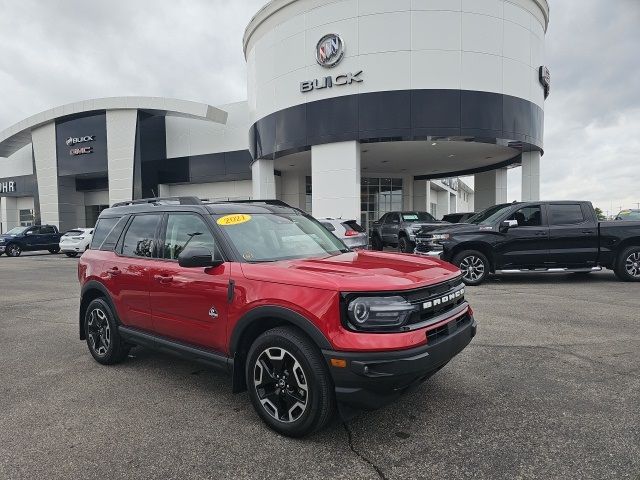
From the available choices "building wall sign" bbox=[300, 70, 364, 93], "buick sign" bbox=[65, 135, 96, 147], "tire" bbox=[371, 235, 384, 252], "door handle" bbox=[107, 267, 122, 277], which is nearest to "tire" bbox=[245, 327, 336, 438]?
"door handle" bbox=[107, 267, 122, 277]

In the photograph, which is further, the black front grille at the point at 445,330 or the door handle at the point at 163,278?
the door handle at the point at 163,278

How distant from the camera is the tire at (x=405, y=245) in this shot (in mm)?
15350

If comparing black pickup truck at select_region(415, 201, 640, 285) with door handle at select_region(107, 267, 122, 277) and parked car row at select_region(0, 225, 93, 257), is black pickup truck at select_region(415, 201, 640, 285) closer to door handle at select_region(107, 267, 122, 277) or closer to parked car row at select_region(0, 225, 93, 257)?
door handle at select_region(107, 267, 122, 277)

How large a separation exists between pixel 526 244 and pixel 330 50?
12337 millimetres

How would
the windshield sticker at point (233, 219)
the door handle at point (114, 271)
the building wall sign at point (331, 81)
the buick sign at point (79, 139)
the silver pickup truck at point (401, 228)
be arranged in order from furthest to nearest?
1. the buick sign at point (79, 139)
2. the building wall sign at point (331, 81)
3. the silver pickup truck at point (401, 228)
4. the door handle at point (114, 271)
5. the windshield sticker at point (233, 219)

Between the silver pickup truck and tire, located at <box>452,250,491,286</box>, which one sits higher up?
the silver pickup truck

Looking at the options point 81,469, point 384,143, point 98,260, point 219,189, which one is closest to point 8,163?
point 219,189

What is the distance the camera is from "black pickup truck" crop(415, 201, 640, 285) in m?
9.32

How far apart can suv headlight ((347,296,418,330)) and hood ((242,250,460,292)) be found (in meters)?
0.08

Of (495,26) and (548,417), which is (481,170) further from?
(548,417)

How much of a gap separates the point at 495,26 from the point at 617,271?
39.7 ft

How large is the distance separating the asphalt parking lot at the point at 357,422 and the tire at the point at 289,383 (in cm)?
16

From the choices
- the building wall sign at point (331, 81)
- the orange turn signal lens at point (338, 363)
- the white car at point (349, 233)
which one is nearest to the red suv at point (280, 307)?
the orange turn signal lens at point (338, 363)

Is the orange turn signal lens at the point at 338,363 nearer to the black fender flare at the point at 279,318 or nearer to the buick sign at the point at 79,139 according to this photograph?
the black fender flare at the point at 279,318
